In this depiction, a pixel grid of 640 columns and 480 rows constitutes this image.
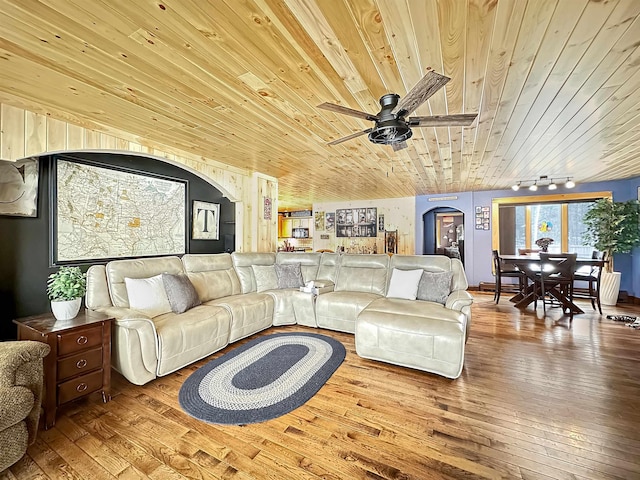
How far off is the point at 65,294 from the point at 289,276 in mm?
2643

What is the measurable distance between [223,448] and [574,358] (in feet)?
11.5

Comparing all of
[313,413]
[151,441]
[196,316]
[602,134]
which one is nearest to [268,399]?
[313,413]

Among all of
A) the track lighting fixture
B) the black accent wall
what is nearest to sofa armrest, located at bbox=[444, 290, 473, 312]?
the track lighting fixture

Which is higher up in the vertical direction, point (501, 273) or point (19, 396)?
point (501, 273)

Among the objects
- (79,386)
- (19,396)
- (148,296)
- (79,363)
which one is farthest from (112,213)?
(19,396)

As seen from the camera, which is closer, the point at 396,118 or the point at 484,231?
the point at 396,118

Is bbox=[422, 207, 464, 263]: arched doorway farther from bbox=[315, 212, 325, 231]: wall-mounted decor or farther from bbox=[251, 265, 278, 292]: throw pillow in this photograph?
bbox=[251, 265, 278, 292]: throw pillow

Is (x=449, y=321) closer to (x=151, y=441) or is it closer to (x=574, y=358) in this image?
(x=574, y=358)

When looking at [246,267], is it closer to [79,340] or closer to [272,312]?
[272,312]

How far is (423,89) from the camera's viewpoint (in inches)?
63.6

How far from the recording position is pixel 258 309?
3.51 metres

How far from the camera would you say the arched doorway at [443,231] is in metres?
8.27

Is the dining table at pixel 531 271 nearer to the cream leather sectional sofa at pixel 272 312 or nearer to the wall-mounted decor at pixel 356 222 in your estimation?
the cream leather sectional sofa at pixel 272 312

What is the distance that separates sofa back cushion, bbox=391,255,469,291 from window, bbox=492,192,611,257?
165 inches
